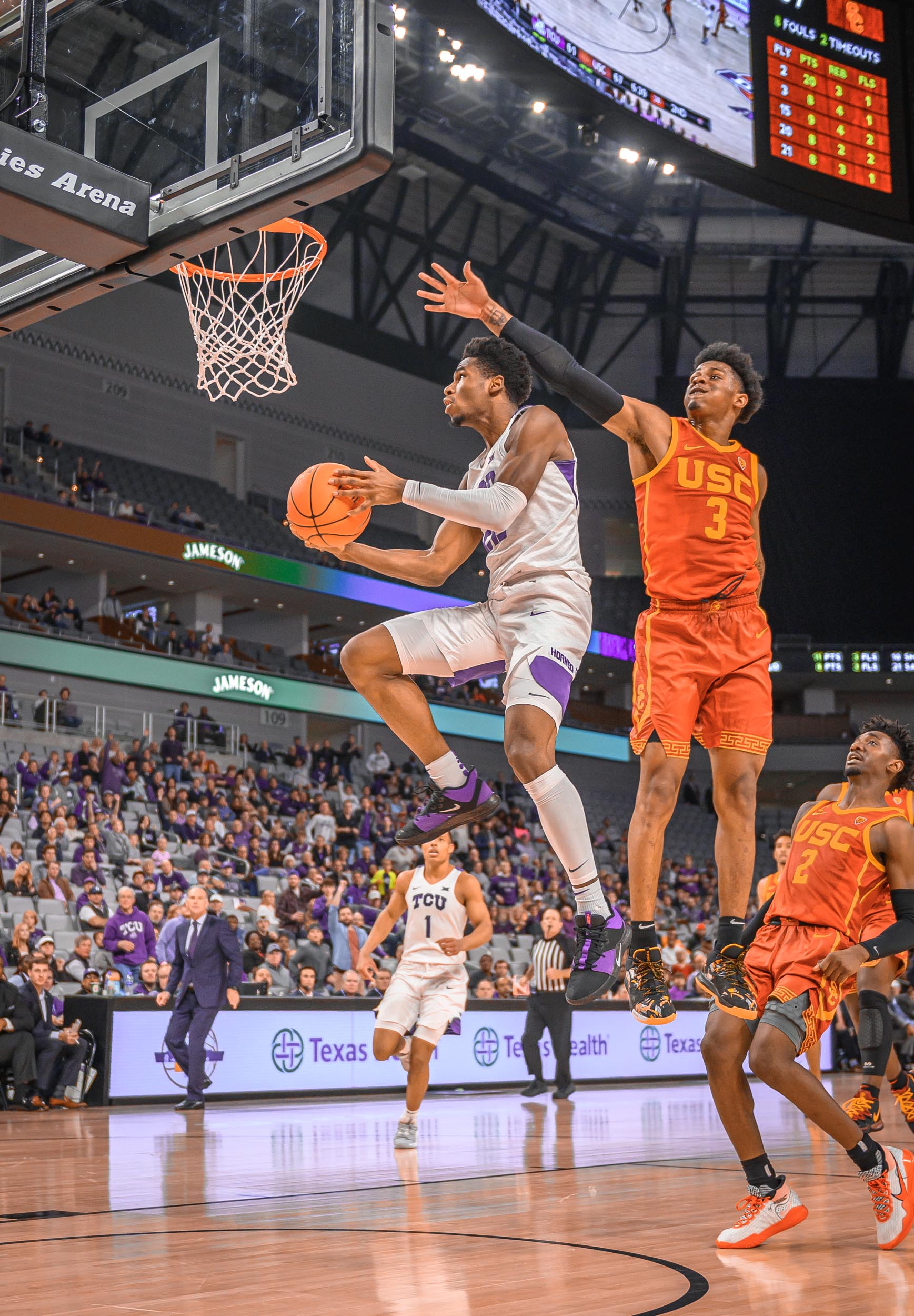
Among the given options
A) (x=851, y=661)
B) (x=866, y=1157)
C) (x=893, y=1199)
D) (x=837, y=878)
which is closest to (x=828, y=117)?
(x=837, y=878)

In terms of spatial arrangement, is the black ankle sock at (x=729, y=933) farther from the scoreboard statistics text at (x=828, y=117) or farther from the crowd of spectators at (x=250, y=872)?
the scoreboard statistics text at (x=828, y=117)

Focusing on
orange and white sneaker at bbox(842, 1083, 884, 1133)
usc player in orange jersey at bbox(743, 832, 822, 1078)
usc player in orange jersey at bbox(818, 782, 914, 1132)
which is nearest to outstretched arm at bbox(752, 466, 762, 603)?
usc player in orange jersey at bbox(818, 782, 914, 1132)

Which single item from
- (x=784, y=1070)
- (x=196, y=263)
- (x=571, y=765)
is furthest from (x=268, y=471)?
(x=784, y=1070)

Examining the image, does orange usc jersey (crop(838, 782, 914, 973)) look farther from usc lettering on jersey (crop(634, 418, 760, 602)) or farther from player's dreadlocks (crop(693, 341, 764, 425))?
player's dreadlocks (crop(693, 341, 764, 425))

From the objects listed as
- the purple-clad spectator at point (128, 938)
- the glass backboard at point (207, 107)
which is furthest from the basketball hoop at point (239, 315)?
the purple-clad spectator at point (128, 938)

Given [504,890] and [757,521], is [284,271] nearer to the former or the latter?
[757,521]

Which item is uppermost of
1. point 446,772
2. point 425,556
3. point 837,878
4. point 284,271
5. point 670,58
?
point 670,58

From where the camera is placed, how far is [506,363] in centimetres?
584

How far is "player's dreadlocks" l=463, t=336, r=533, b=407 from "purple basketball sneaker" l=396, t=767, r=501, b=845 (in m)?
1.66

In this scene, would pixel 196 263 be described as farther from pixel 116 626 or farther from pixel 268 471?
pixel 268 471

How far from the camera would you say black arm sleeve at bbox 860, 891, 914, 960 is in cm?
587

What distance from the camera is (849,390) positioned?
120 feet

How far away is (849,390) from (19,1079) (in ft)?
98.0

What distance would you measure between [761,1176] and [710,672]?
90.5 inches
